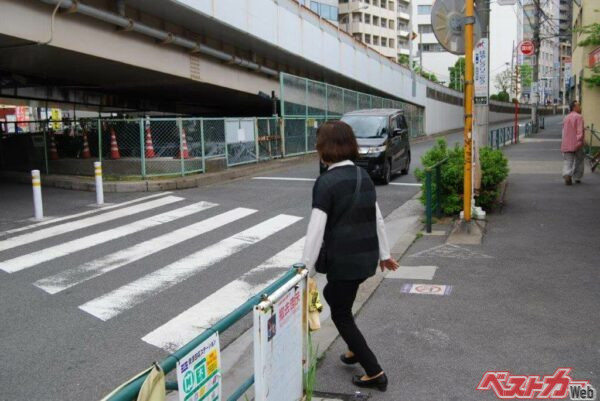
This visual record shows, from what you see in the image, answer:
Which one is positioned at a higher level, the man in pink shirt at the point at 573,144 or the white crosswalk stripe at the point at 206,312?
the man in pink shirt at the point at 573,144

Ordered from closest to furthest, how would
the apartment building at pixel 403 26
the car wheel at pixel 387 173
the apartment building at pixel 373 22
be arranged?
the car wheel at pixel 387 173
the apartment building at pixel 373 22
the apartment building at pixel 403 26

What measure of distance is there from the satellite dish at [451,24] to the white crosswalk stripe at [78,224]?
267 inches

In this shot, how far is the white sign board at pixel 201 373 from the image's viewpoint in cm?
228

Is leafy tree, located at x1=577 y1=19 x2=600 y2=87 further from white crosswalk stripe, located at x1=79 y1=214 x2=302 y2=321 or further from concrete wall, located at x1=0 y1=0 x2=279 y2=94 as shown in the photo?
white crosswalk stripe, located at x1=79 y1=214 x2=302 y2=321

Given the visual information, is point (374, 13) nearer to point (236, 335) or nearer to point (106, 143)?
point (106, 143)

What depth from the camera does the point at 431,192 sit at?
9.31 meters

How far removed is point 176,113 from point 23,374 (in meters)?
37.3

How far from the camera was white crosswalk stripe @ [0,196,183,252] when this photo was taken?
9.60 meters

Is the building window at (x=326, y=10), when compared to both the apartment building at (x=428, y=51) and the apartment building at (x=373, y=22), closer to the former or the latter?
the apartment building at (x=373, y=22)

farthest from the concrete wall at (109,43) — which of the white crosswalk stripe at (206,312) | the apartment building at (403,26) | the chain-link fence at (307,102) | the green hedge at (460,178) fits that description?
the apartment building at (403,26)

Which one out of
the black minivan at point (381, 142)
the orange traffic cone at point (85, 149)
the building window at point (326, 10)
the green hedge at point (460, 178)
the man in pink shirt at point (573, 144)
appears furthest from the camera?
the building window at point (326, 10)

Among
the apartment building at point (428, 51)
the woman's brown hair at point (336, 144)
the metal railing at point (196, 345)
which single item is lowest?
the metal railing at point (196, 345)

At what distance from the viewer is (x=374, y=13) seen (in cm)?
9050

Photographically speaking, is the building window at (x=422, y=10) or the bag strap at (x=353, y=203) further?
the building window at (x=422, y=10)
